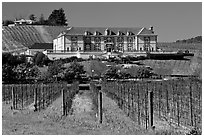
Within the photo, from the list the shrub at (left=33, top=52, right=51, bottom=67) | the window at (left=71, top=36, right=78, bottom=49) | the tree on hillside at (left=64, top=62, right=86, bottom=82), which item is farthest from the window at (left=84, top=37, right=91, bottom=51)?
the tree on hillside at (left=64, top=62, right=86, bottom=82)

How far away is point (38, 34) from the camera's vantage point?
4210 inches

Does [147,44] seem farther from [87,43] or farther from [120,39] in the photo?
[87,43]

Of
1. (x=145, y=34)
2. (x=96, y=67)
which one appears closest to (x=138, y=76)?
(x=96, y=67)

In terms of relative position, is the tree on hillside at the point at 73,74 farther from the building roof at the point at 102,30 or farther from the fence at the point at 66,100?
the building roof at the point at 102,30

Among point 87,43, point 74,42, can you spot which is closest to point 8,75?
point 74,42

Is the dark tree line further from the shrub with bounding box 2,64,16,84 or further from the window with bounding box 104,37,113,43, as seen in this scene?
the shrub with bounding box 2,64,16,84

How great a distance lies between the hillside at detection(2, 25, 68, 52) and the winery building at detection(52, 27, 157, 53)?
20.4 meters

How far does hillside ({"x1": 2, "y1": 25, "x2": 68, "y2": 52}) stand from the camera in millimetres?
95700

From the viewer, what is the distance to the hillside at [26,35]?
9570 centimetres

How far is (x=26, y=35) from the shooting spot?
4085 inches

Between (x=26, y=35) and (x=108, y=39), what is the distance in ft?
109

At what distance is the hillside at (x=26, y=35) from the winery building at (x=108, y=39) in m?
20.4

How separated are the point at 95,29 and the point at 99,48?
15.6 feet

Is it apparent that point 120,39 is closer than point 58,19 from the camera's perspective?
Yes
